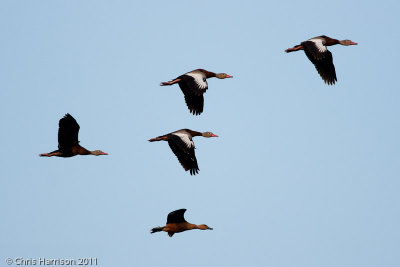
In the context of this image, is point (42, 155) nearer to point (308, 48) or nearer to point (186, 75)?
point (186, 75)

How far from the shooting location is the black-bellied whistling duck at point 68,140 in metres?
16.1

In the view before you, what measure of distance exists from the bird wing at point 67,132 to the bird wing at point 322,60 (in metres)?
6.12

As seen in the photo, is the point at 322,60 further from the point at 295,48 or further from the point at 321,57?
the point at 295,48

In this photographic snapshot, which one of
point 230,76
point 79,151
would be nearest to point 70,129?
point 79,151

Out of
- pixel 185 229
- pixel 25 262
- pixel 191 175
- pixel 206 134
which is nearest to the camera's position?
pixel 25 262

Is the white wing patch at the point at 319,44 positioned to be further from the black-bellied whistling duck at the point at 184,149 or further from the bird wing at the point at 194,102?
Answer: the black-bellied whistling duck at the point at 184,149

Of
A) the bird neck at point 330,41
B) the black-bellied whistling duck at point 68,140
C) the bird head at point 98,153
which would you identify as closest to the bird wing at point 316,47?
the bird neck at point 330,41

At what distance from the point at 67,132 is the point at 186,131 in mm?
3220

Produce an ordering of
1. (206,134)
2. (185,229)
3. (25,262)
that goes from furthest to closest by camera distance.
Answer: (206,134) < (185,229) < (25,262)

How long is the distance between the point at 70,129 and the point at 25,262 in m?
3.85

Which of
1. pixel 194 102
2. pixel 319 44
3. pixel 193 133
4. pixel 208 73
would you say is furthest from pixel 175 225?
pixel 319 44

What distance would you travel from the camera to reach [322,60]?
1708 cm

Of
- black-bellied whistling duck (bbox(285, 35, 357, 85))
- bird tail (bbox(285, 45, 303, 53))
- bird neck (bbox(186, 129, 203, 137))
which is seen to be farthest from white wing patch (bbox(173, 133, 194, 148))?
black-bellied whistling duck (bbox(285, 35, 357, 85))

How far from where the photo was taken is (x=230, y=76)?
19.3m
